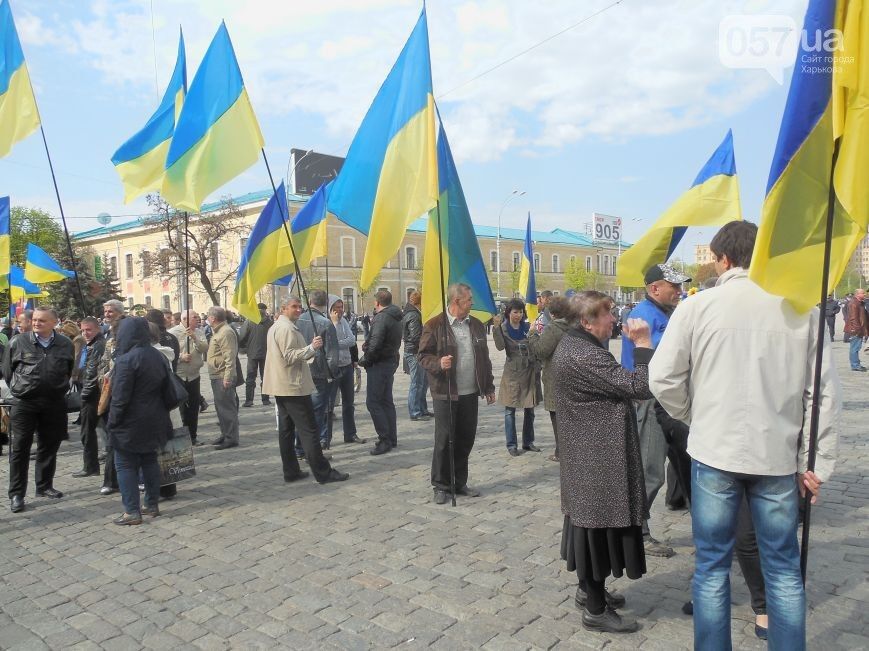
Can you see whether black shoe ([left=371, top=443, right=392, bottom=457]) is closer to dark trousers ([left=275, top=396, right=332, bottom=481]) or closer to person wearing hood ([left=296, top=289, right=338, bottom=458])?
person wearing hood ([left=296, top=289, right=338, bottom=458])

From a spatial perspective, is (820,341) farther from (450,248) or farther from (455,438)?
(455,438)

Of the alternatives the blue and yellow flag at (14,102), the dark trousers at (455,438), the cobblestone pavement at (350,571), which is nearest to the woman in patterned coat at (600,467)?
the cobblestone pavement at (350,571)

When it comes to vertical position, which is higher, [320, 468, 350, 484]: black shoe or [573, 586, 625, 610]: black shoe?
[573, 586, 625, 610]: black shoe

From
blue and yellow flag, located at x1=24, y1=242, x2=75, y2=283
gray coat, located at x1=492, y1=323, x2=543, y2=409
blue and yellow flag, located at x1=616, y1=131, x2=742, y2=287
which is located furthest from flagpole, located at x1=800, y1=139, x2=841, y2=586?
blue and yellow flag, located at x1=24, y1=242, x2=75, y2=283

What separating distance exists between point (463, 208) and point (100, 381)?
178 inches

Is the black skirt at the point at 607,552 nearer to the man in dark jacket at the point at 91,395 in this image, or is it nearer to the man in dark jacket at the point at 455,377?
the man in dark jacket at the point at 455,377

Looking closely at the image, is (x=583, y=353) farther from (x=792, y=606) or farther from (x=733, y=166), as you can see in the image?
(x=733, y=166)

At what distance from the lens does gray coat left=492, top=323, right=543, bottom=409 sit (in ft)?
25.5

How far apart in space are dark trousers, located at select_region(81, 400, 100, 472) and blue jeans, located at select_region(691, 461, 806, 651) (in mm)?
6780

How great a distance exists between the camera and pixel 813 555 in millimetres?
4539

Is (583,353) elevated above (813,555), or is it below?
above

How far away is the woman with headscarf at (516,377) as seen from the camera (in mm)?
7797

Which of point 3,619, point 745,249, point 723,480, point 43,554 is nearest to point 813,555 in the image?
point 723,480

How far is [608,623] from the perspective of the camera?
3553 mm
